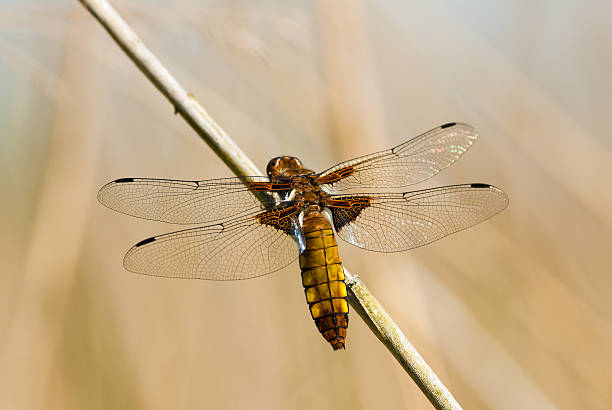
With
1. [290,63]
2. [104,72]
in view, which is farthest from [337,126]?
[104,72]

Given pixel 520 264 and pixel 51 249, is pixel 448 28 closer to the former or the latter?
pixel 520 264

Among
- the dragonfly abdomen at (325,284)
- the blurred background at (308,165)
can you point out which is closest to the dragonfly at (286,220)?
the dragonfly abdomen at (325,284)

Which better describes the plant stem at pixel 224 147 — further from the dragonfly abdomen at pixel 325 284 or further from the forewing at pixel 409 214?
the forewing at pixel 409 214

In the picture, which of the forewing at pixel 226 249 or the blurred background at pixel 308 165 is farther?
the blurred background at pixel 308 165

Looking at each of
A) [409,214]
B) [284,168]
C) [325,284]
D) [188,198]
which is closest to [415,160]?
[409,214]

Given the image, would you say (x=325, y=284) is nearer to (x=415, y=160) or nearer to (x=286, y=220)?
(x=286, y=220)
